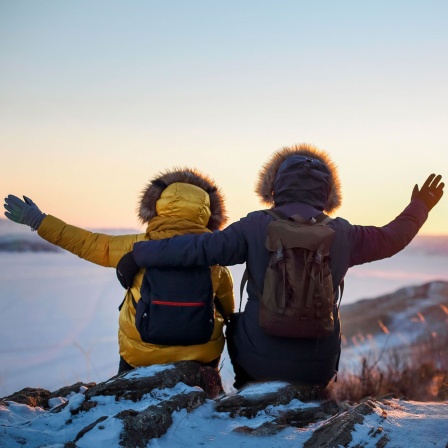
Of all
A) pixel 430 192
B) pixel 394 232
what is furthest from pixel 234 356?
pixel 430 192

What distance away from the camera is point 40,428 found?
3.38 m

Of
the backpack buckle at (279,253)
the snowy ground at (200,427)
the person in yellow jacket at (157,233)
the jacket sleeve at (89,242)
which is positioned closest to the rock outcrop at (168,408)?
the snowy ground at (200,427)

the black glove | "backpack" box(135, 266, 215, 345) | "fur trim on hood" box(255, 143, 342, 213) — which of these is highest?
"fur trim on hood" box(255, 143, 342, 213)

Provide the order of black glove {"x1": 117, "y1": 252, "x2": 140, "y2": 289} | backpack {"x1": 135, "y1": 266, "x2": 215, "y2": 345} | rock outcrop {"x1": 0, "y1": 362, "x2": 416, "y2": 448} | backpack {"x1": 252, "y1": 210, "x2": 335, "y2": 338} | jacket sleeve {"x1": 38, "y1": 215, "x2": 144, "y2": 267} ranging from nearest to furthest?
rock outcrop {"x1": 0, "y1": 362, "x2": 416, "y2": 448}
backpack {"x1": 252, "y1": 210, "x2": 335, "y2": 338}
backpack {"x1": 135, "y1": 266, "x2": 215, "y2": 345}
black glove {"x1": 117, "y1": 252, "x2": 140, "y2": 289}
jacket sleeve {"x1": 38, "y1": 215, "x2": 144, "y2": 267}

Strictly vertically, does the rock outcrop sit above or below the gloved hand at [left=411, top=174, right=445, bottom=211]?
below

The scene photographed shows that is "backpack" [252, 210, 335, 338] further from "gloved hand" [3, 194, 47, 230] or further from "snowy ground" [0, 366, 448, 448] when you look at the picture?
"gloved hand" [3, 194, 47, 230]

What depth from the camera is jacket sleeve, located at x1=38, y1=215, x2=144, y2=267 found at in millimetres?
4879

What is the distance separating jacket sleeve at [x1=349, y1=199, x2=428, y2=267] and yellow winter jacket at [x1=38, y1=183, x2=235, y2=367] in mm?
1115

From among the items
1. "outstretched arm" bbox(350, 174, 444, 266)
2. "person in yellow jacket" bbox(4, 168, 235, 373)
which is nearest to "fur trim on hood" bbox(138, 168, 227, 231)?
"person in yellow jacket" bbox(4, 168, 235, 373)

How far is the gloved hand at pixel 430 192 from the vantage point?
505cm

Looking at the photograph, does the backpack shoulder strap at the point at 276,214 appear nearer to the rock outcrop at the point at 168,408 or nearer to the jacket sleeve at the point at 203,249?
the jacket sleeve at the point at 203,249

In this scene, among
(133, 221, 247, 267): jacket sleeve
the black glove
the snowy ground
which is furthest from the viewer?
the black glove

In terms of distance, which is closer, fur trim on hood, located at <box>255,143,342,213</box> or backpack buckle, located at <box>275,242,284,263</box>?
backpack buckle, located at <box>275,242,284,263</box>

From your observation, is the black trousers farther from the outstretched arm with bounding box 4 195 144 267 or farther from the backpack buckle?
the outstretched arm with bounding box 4 195 144 267
